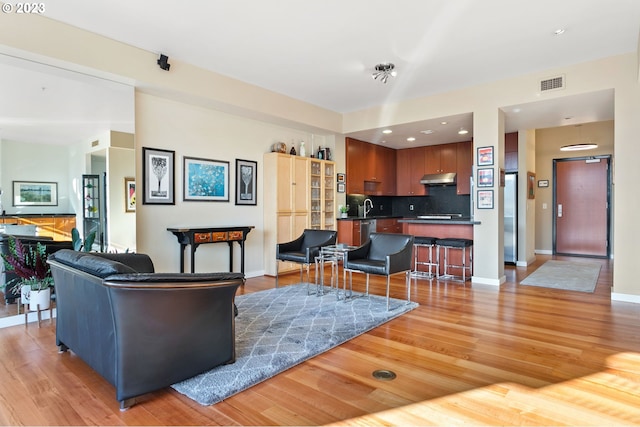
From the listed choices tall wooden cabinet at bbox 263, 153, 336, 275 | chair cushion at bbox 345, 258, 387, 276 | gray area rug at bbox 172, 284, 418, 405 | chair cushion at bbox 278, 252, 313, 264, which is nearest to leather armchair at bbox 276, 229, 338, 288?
chair cushion at bbox 278, 252, 313, 264

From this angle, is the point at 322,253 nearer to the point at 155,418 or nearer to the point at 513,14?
the point at 155,418

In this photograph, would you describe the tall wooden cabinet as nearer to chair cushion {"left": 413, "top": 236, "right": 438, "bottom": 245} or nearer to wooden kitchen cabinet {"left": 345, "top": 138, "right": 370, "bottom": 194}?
wooden kitchen cabinet {"left": 345, "top": 138, "right": 370, "bottom": 194}

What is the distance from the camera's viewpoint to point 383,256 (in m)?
4.50

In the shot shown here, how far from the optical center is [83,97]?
381cm

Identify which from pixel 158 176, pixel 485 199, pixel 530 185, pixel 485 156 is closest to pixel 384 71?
pixel 485 156

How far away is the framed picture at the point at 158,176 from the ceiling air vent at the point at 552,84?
484 centimetres

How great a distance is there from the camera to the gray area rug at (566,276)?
512 cm

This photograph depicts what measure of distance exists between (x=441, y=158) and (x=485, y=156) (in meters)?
2.95

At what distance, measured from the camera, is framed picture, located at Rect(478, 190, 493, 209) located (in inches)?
203

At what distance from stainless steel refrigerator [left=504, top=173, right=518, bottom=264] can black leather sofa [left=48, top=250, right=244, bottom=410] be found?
6226mm

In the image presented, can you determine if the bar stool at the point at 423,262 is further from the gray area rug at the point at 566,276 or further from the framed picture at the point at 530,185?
the framed picture at the point at 530,185

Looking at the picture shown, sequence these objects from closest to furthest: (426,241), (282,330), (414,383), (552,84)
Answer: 1. (414,383)
2. (282,330)
3. (552,84)
4. (426,241)

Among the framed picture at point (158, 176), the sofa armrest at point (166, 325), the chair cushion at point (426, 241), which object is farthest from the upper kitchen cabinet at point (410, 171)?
the sofa armrest at point (166, 325)

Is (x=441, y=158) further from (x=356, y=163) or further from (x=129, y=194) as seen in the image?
(x=129, y=194)
